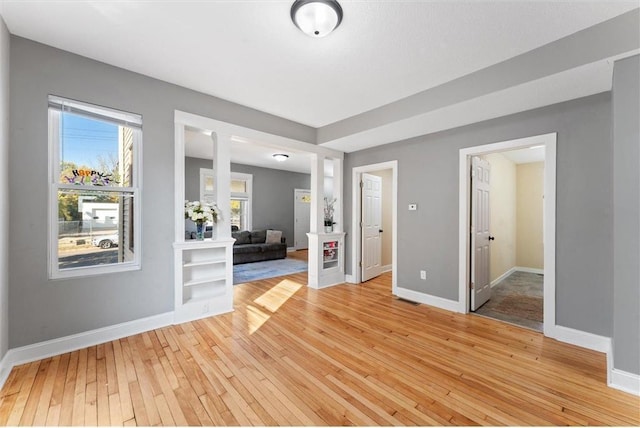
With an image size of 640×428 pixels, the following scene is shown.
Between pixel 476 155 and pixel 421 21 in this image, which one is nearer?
pixel 421 21

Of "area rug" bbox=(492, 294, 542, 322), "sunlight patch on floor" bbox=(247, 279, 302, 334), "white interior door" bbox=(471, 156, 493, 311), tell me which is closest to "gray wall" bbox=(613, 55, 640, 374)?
"area rug" bbox=(492, 294, 542, 322)

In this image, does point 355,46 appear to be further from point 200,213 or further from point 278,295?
point 278,295

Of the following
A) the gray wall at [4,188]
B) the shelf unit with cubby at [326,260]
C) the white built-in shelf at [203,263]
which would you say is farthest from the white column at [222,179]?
the gray wall at [4,188]

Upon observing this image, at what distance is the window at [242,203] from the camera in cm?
791

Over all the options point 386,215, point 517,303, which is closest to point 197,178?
point 386,215

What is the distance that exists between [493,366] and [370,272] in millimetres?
3039

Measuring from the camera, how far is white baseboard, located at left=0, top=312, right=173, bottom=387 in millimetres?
2201

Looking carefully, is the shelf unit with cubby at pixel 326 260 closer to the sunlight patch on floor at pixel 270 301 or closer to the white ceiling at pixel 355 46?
the sunlight patch on floor at pixel 270 301

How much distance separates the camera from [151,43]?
92.0 inches

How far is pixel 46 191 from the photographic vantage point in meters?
2.37

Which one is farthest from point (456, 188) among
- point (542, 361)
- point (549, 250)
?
point (542, 361)

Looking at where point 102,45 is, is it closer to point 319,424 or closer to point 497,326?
point 319,424

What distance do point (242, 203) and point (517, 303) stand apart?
22.7 feet

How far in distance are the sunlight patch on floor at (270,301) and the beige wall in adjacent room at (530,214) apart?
5250mm
